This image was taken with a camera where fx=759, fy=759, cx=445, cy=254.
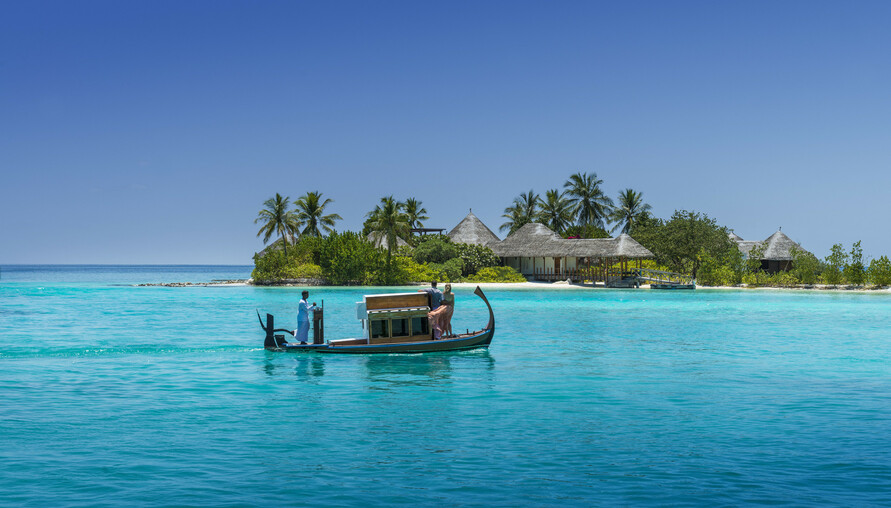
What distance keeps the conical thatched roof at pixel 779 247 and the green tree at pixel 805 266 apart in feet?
13.0

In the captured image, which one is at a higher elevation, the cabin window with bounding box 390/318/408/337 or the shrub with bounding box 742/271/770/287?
the shrub with bounding box 742/271/770/287

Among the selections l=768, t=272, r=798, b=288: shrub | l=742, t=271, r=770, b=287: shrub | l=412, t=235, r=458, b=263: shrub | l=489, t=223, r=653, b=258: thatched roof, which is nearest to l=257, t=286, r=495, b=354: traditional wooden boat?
l=489, t=223, r=653, b=258: thatched roof

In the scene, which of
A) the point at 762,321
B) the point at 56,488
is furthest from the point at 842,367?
the point at 56,488

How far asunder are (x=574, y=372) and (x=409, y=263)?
55343mm

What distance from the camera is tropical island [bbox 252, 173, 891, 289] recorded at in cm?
6962

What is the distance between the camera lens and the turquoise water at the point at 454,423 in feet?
30.5

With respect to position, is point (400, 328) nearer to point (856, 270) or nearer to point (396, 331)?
point (396, 331)

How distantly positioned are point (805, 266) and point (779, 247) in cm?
796

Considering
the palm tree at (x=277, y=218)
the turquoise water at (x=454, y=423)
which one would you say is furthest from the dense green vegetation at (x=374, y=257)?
the turquoise water at (x=454, y=423)

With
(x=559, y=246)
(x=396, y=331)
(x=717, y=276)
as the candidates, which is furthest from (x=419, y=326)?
(x=717, y=276)

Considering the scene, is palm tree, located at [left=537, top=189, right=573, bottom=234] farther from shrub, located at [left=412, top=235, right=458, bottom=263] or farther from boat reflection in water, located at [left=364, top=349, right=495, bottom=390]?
boat reflection in water, located at [left=364, top=349, right=495, bottom=390]

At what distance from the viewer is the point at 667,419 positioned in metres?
13.3

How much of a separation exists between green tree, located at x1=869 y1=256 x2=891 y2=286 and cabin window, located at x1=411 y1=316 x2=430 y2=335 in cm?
5551

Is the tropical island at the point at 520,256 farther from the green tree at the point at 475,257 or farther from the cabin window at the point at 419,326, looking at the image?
the cabin window at the point at 419,326
